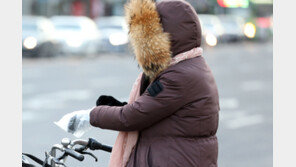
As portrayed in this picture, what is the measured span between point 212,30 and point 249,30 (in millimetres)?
7567

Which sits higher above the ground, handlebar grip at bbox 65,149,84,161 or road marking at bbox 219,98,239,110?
handlebar grip at bbox 65,149,84,161

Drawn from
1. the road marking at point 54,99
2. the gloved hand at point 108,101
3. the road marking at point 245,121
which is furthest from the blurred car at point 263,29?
the gloved hand at point 108,101

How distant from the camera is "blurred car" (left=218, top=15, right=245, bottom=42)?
46500 millimetres

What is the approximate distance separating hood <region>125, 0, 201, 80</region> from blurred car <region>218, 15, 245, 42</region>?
1702 inches

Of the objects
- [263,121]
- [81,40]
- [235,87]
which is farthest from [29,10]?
[263,121]

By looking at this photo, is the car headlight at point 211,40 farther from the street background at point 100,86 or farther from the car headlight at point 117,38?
the car headlight at point 117,38

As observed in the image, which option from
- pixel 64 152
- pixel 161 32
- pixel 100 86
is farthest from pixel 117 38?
pixel 161 32

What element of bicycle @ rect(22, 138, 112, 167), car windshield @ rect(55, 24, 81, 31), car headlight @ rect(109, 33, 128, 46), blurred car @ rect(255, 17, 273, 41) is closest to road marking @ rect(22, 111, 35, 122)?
bicycle @ rect(22, 138, 112, 167)

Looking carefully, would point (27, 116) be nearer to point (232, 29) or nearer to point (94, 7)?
point (232, 29)

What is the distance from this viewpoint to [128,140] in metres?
3.12

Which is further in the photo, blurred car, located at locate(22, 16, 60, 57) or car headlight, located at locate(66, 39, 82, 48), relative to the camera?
car headlight, located at locate(66, 39, 82, 48)

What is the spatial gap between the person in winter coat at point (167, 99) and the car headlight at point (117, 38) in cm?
2737

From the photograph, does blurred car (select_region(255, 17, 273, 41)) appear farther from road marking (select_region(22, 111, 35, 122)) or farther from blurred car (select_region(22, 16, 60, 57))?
road marking (select_region(22, 111, 35, 122))

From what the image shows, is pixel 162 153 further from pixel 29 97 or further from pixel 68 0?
pixel 68 0
